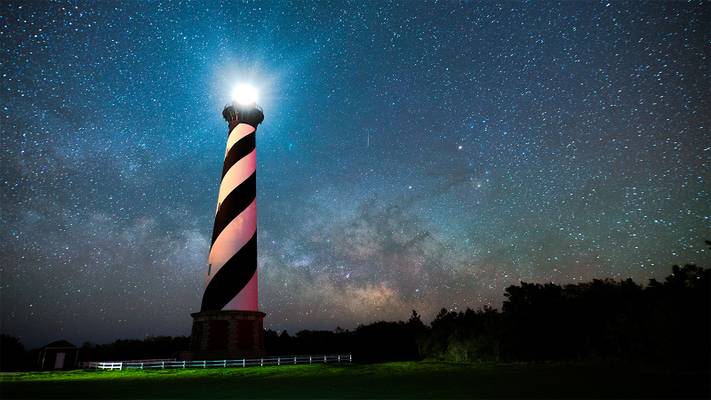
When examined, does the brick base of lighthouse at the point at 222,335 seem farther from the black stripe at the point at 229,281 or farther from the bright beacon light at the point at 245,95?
the bright beacon light at the point at 245,95

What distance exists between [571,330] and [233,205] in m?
24.2

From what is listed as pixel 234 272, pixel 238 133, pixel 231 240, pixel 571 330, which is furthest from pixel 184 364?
pixel 571 330

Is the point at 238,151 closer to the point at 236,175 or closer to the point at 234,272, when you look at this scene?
the point at 236,175

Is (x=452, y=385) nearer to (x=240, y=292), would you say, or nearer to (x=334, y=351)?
(x=240, y=292)

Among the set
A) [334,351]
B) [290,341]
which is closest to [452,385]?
[334,351]

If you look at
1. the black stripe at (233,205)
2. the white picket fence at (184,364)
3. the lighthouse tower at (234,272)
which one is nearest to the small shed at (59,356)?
the white picket fence at (184,364)

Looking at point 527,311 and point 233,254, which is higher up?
Answer: point 233,254

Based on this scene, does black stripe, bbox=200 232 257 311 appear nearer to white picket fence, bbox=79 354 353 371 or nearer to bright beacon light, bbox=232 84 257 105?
white picket fence, bbox=79 354 353 371

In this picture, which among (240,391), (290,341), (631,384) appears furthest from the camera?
(290,341)

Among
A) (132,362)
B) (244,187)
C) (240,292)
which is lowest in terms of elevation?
(132,362)

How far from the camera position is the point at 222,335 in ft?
87.9

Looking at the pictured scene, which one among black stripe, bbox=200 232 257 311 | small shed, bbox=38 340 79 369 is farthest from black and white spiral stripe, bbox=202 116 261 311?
small shed, bbox=38 340 79 369

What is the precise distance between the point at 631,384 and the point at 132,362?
2724 centimetres

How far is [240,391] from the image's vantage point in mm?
14938
